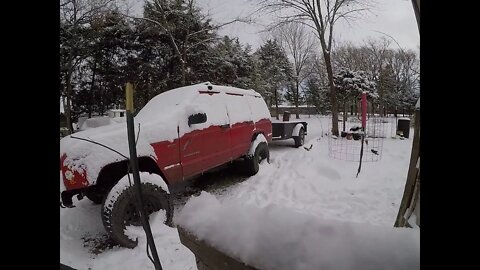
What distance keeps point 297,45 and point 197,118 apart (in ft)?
3.37

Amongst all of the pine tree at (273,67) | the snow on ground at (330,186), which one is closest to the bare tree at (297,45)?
the pine tree at (273,67)

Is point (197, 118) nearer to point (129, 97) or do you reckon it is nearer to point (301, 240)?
point (129, 97)

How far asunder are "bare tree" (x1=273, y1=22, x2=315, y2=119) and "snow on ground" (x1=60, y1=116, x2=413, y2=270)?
0.97m

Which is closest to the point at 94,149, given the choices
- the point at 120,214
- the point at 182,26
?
the point at 120,214

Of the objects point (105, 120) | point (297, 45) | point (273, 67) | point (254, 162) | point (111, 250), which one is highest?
point (297, 45)

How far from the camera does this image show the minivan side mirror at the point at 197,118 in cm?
188

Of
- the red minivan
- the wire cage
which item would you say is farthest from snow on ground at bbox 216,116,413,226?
the red minivan

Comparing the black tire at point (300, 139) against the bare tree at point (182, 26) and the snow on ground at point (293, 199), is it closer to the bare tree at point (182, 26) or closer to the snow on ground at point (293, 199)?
the snow on ground at point (293, 199)

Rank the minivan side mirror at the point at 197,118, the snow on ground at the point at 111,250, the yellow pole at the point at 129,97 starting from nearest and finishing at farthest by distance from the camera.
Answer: the yellow pole at the point at 129,97 → the snow on ground at the point at 111,250 → the minivan side mirror at the point at 197,118

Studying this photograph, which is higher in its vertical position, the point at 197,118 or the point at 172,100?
the point at 172,100

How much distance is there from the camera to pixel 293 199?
189 centimetres
